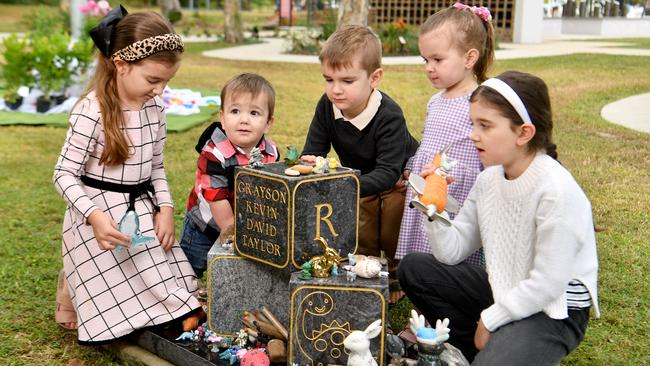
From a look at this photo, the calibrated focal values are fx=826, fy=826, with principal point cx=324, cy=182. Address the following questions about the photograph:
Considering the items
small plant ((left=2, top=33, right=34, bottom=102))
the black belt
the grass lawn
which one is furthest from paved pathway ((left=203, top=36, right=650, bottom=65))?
the black belt

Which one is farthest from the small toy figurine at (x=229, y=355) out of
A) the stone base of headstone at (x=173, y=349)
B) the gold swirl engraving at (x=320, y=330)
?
the gold swirl engraving at (x=320, y=330)

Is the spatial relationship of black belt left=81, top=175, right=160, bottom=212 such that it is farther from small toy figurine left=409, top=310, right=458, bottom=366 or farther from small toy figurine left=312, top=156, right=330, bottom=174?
small toy figurine left=409, top=310, right=458, bottom=366

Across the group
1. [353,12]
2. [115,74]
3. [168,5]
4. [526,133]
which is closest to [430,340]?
[526,133]

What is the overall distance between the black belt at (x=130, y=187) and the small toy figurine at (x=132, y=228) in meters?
0.13

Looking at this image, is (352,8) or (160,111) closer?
(160,111)

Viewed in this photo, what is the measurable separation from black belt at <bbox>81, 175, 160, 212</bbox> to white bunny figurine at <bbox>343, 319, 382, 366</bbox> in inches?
46.9

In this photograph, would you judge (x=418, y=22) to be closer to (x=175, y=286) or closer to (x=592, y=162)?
(x=592, y=162)

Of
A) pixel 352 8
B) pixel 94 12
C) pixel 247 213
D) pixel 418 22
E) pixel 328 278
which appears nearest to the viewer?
pixel 328 278

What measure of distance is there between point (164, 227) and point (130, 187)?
0.71ft

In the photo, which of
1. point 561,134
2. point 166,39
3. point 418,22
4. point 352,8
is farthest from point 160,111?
point 418,22

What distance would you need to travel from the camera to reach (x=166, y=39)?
10.6 ft

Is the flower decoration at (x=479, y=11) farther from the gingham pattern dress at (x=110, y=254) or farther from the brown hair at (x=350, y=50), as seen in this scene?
the gingham pattern dress at (x=110, y=254)

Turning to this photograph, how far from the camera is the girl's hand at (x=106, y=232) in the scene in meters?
3.14

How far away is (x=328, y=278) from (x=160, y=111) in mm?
1172
